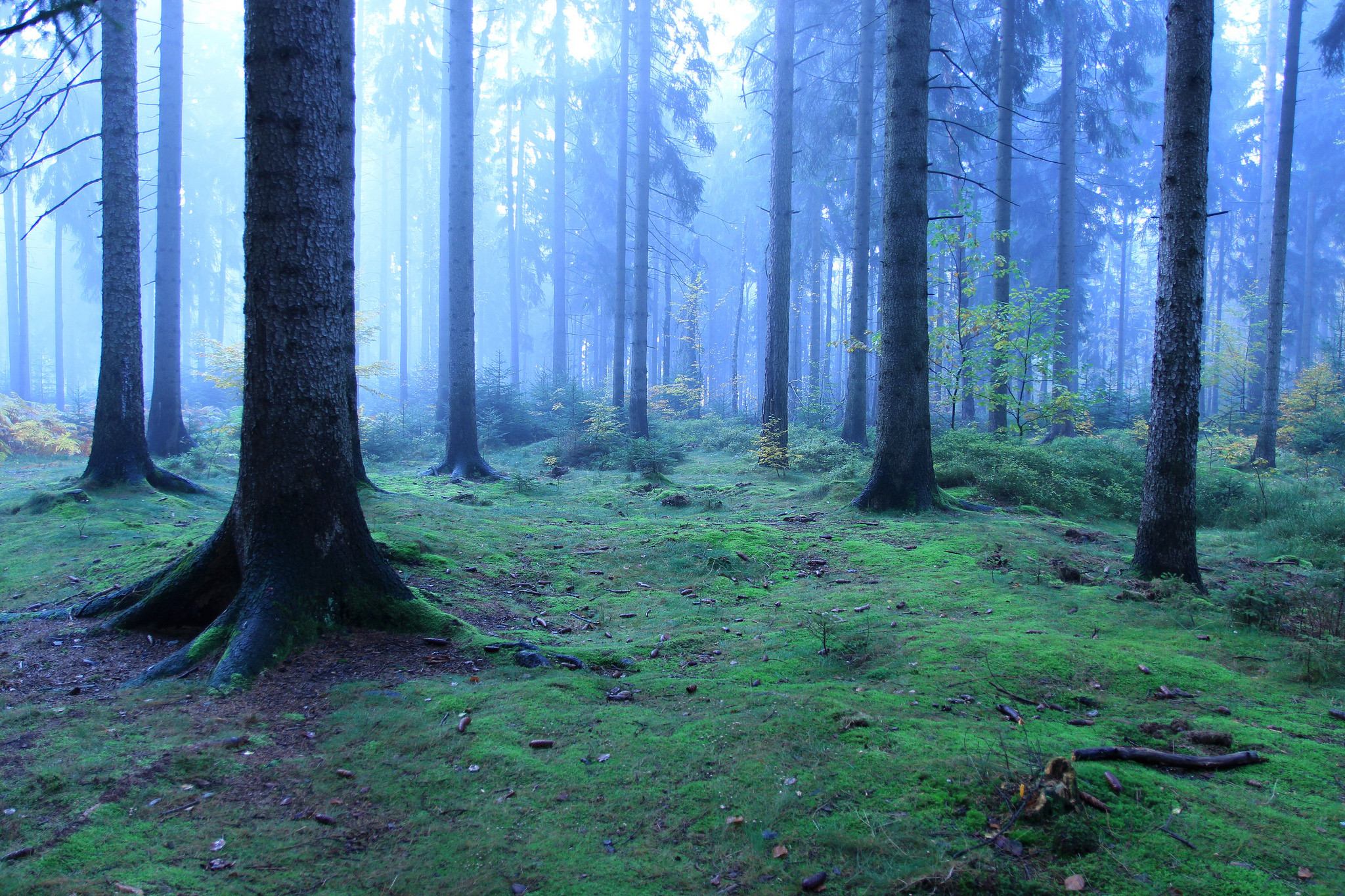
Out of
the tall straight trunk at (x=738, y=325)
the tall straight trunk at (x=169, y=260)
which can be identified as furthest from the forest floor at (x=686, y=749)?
the tall straight trunk at (x=738, y=325)

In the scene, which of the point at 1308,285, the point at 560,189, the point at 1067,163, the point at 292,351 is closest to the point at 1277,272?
the point at 1067,163

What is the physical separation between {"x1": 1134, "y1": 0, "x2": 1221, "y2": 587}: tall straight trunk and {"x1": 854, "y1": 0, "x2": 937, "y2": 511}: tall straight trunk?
2.96 m

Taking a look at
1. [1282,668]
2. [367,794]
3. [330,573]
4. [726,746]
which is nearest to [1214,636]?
[1282,668]

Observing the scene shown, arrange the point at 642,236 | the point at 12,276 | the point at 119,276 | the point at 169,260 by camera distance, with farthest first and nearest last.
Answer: the point at 12,276 → the point at 642,236 → the point at 169,260 → the point at 119,276

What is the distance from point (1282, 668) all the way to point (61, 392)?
4282 cm

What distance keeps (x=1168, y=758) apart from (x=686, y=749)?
1.97 m

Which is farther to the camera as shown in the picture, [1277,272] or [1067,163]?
[1067,163]

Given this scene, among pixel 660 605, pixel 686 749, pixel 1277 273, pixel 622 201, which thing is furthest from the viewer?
pixel 622 201

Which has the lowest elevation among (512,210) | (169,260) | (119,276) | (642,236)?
(119,276)

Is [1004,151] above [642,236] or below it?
above

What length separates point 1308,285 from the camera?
29156 millimetres

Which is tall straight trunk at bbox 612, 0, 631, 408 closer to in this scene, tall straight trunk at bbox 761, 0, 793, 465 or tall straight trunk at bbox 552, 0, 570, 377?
tall straight trunk at bbox 552, 0, 570, 377

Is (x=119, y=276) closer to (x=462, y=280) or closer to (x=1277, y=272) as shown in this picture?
(x=462, y=280)

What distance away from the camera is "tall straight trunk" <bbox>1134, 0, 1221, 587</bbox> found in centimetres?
530
